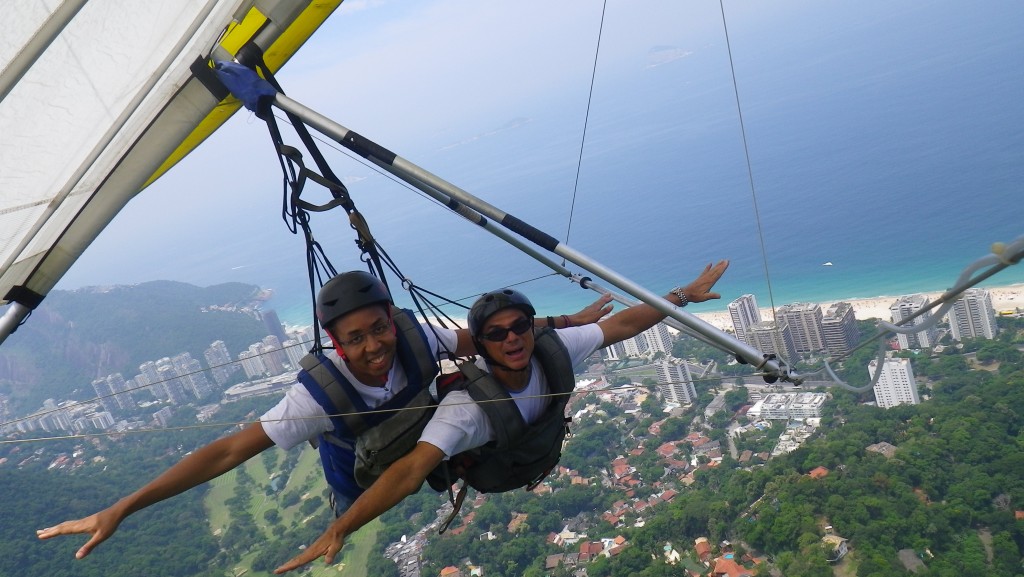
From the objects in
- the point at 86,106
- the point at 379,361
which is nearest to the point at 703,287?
the point at 379,361

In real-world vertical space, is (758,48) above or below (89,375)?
above

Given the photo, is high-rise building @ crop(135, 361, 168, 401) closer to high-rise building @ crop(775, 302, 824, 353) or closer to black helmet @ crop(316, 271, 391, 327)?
high-rise building @ crop(775, 302, 824, 353)

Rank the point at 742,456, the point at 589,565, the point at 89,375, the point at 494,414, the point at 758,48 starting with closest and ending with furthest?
the point at 494,414, the point at 589,565, the point at 742,456, the point at 89,375, the point at 758,48

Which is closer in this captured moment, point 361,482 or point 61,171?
point 61,171

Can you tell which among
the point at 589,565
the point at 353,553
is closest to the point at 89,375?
the point at 353,553

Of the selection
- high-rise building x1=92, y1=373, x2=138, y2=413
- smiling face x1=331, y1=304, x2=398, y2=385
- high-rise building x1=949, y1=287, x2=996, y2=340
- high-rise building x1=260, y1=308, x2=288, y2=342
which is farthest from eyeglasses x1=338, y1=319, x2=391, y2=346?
high-rise building x1=92, y1=373, x2=138, y2=413

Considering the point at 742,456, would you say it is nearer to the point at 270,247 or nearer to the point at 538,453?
the point at 538,453

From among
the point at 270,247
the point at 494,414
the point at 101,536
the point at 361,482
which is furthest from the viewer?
the point at 270,247
